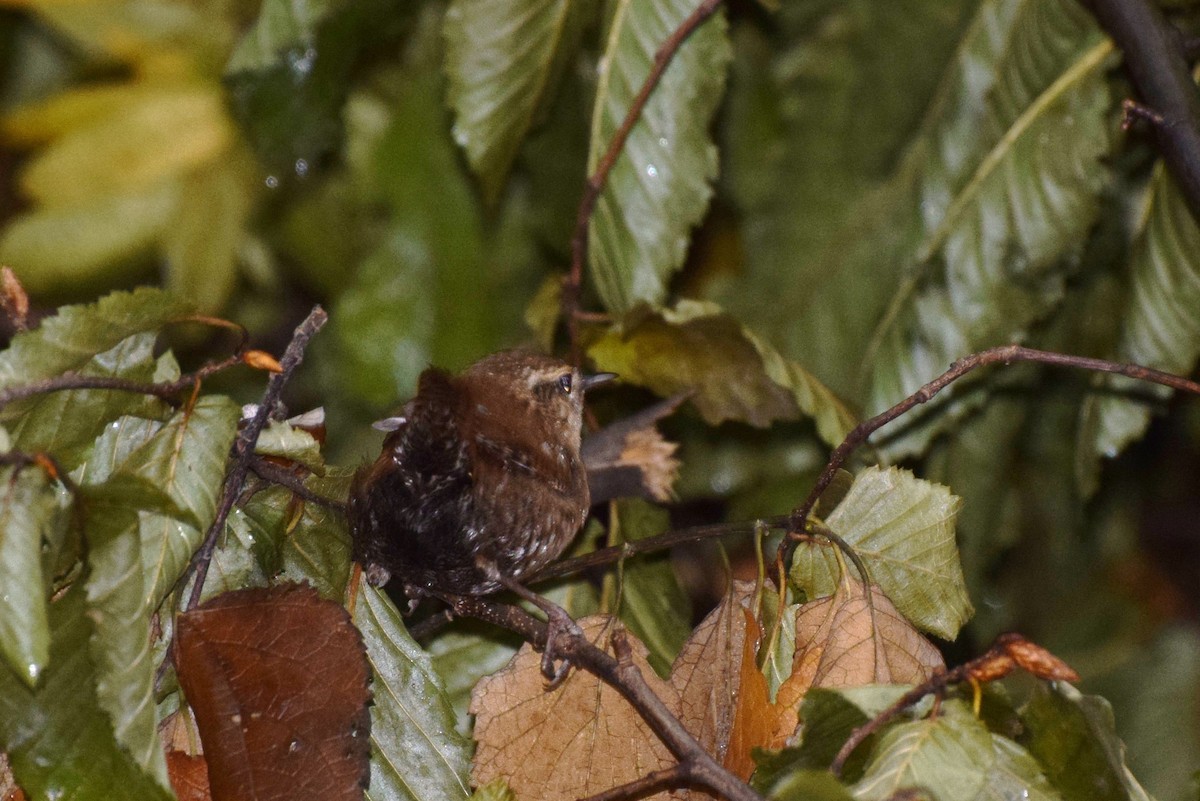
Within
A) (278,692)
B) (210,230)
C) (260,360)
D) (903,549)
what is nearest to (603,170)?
(260,360)

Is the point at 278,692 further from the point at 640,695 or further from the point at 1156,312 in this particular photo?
the point at 1156,312

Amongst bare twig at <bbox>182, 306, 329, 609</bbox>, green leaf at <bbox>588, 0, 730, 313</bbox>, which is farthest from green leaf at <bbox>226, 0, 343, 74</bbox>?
bare twig at <bbox>182, 306, 329, 609</bbox>

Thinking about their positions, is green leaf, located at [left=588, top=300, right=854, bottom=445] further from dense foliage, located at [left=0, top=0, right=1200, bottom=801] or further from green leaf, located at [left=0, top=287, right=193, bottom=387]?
green leaf, located at [left=0, top=287, right=193, bottom=387]

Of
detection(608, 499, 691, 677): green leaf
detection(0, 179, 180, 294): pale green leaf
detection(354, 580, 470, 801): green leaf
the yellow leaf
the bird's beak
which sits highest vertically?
the yellow leaf

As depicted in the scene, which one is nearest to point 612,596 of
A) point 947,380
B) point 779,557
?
point 779,557

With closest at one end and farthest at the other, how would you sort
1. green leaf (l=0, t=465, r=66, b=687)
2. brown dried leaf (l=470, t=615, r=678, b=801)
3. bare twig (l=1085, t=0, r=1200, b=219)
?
green leaf (l=0, t=465, r=66, b=687), brown dried leaf (l=470, t=615, r=678, b=801), bare twig (l=1085, t=0, r=1200, b=219)

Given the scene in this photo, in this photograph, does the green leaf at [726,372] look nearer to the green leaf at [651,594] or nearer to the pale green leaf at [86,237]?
the green leaf at [651,594]
